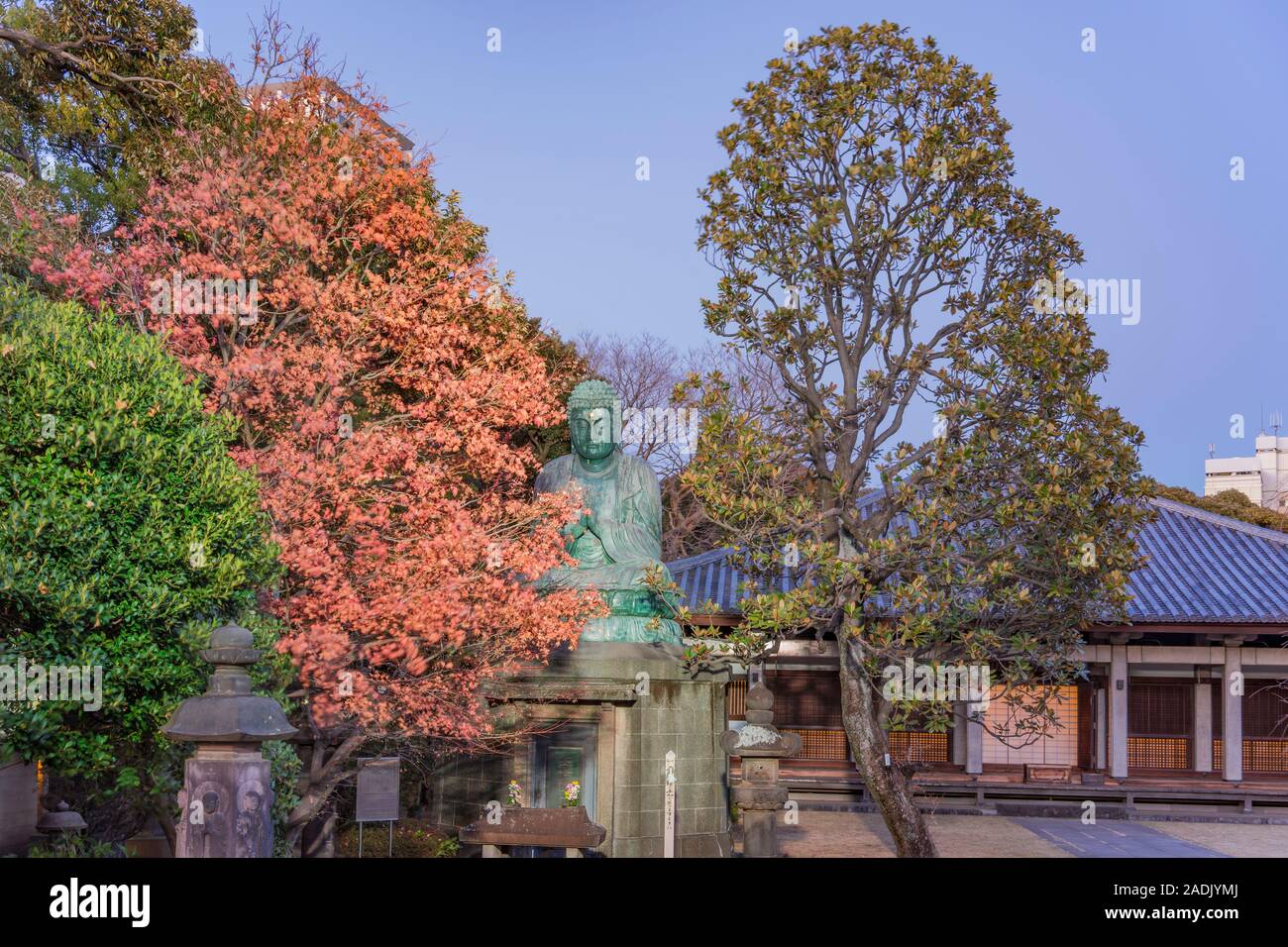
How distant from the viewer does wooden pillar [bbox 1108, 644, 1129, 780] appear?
2581cm

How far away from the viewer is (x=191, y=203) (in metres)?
15.4

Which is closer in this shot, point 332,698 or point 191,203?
point 332,698

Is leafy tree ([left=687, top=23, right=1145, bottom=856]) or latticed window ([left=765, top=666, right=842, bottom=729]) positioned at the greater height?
leafy tree ([left=687, top=23, right=1145, bottom=856])

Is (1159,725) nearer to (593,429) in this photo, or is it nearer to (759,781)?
(759,781)

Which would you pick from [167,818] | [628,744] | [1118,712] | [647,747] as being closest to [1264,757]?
[1118,712]

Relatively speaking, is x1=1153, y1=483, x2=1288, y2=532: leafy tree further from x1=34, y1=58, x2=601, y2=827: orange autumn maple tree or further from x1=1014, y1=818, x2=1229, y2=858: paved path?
x1=34, y1=58, x2=601, y2=827: orange autumn maple tree

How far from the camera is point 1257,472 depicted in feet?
276

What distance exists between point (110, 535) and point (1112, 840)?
59.1 ft

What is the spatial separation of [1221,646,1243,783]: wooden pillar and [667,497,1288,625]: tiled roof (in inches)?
65.7

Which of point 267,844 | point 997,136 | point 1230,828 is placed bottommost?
point 1230,828

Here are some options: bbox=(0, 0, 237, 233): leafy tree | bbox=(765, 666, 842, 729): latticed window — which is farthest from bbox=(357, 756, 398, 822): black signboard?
bbox=(765, 666, 842, 729): latticed window

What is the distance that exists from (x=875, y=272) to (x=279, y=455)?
26.9ft

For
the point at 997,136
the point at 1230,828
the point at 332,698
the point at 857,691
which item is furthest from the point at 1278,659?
the point at 332,698

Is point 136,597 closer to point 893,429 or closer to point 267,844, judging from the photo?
point 267,844
